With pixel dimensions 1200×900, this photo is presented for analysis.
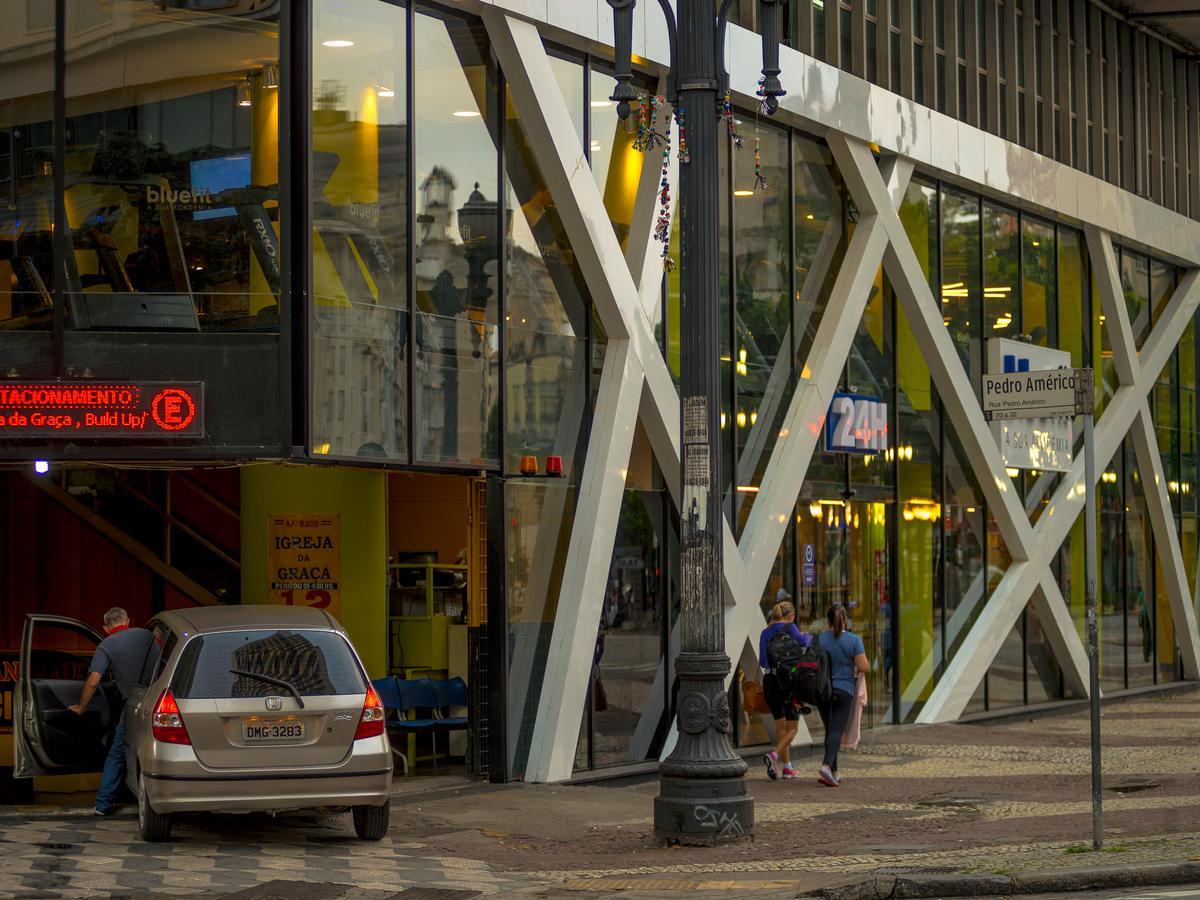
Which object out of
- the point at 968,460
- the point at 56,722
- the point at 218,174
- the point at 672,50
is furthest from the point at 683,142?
the point at 968,460

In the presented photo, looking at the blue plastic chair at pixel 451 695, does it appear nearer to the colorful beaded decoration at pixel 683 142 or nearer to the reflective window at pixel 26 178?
the reflective window at pixel 26 178

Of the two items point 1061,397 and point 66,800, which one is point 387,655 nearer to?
point 66,800

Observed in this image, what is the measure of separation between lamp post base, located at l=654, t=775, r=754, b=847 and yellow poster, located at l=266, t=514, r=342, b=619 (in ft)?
19.8

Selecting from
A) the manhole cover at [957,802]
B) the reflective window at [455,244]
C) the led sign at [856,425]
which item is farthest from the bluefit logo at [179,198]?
the led sign at [856,425]

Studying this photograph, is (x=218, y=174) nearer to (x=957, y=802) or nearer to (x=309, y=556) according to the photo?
(x=309, y=556)

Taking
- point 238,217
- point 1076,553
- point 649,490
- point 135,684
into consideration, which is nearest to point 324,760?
Answer: point 135,684

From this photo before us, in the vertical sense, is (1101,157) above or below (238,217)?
above

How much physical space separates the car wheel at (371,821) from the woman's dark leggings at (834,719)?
5641 mm

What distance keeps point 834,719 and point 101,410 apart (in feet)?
25.1

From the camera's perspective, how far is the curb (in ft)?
36.3

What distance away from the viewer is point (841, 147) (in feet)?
72.4

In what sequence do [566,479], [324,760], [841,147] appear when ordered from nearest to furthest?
1. [324,760]
2. [566,479]
3. [841,147]

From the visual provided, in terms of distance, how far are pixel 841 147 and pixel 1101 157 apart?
8.97m

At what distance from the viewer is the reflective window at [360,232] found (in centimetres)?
1497
